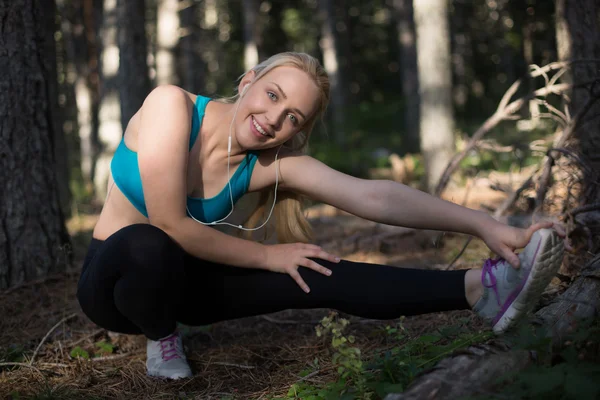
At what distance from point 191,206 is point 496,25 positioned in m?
22.6

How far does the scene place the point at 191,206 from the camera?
231 centimetres

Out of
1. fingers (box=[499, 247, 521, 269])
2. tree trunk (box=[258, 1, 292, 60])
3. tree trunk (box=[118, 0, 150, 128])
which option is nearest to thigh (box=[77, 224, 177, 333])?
fingers (box=[499, 247, 521, 269])

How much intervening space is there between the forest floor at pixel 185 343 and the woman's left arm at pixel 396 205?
13.1 inches

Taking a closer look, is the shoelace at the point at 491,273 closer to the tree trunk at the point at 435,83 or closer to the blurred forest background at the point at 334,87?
the blurred forest background at the point at 334,87

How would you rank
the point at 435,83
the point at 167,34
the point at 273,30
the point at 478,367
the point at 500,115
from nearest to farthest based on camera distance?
the point at 478,367 < the point at 500,115 < the point at 435,83 < the point at 167,34 < the point at 273,30

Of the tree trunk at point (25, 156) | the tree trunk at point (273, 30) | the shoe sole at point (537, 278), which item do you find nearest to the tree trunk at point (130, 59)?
the tree trunk at point (25, 156)

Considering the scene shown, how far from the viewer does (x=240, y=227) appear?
7.99 ft

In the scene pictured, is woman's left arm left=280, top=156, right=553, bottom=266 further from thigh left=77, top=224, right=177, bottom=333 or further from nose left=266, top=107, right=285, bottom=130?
thigh left=77, top=224, right=177, bottom=333

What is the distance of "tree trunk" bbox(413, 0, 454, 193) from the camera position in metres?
6.85

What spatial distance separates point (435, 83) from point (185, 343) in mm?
5049

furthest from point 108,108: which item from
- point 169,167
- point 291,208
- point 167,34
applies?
point 169,167

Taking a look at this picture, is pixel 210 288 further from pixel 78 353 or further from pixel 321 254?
pixel 78 353

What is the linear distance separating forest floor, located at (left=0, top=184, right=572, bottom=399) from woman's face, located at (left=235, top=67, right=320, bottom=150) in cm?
81

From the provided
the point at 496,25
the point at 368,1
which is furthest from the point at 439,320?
the point at 368,1
